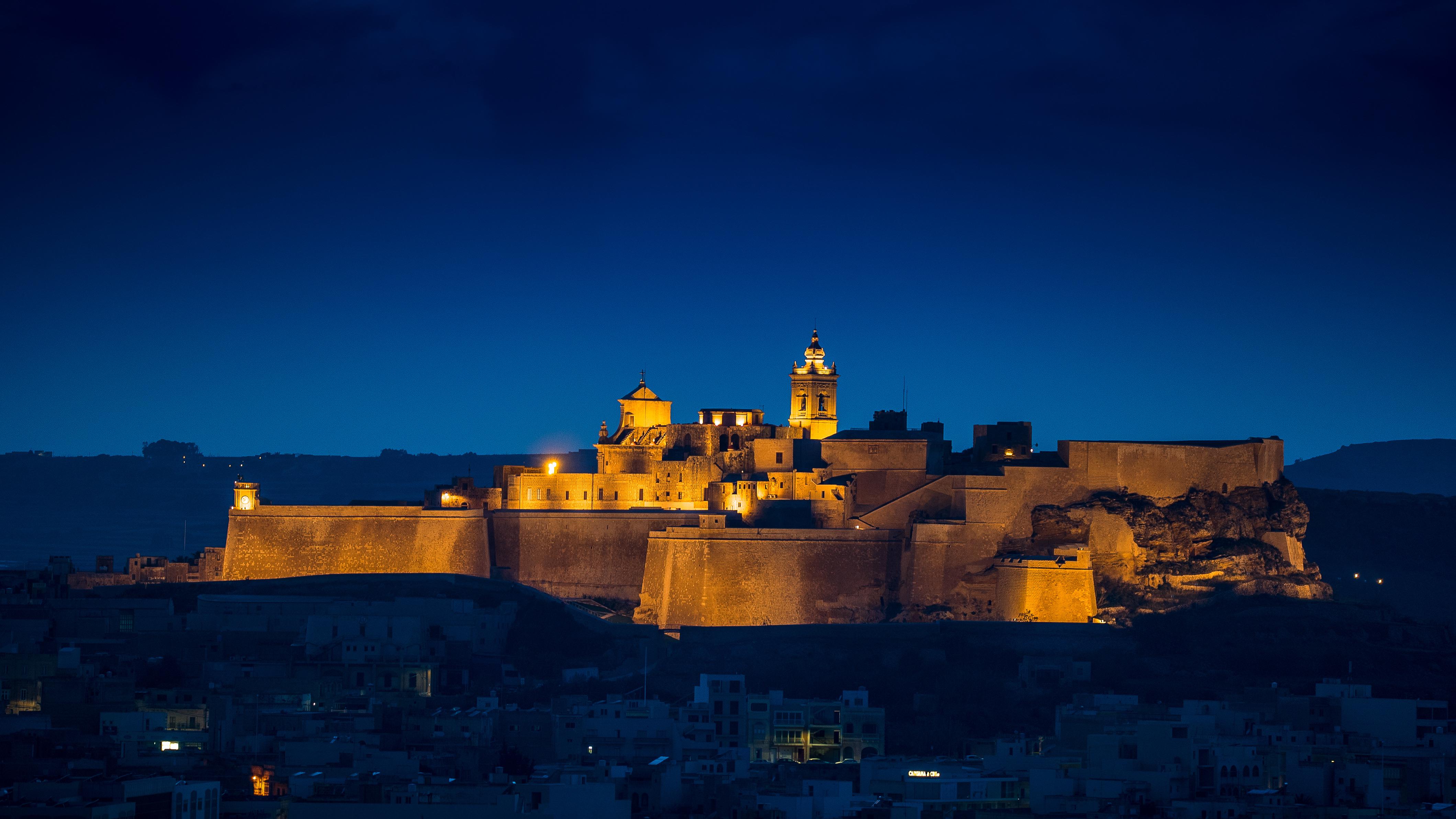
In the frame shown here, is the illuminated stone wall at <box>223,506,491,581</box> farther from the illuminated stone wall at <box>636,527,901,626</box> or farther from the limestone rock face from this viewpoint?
the limestone rock face

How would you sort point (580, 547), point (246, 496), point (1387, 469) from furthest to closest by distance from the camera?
point (1387, 469) < point (246, 496) < point (580, 547)

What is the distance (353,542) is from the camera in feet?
215

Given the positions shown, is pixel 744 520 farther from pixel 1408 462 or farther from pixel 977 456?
pixel 1408 462

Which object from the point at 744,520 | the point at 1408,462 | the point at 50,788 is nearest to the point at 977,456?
the point at 744,520

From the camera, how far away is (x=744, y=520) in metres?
62.8

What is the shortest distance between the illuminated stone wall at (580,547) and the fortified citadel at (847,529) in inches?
1.8

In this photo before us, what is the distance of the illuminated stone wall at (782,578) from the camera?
6081cm

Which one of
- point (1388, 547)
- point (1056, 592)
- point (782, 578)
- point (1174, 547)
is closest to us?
point (1056, 592)

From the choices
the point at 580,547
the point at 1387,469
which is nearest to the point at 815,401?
the point at 580,547

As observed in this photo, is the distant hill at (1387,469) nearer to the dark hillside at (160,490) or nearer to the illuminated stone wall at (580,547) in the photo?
the dark hillside at (160,490)

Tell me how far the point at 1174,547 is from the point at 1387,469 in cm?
6581

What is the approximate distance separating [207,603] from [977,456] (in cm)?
1819

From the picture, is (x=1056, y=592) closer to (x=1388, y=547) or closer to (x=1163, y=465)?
(x=1163, y=465)

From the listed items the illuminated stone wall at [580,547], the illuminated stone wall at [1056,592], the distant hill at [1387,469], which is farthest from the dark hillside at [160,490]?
the illuminated stone wall at [1056,592]
